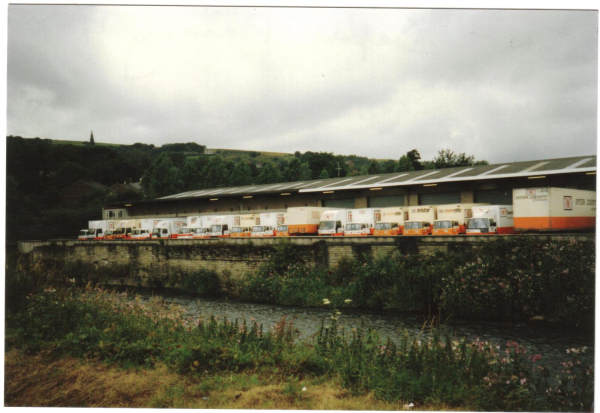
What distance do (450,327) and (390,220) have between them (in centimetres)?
1448

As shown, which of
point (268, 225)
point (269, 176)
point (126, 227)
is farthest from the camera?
point (269, 176)

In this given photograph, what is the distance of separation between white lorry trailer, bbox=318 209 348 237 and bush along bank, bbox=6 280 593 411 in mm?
20832

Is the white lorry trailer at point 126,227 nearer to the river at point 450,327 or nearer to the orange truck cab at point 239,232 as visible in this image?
the orange truck cab at point 239,232

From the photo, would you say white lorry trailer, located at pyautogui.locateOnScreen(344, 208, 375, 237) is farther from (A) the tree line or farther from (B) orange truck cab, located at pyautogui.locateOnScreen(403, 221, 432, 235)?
(A) the tree line

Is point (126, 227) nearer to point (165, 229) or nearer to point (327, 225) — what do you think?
point (165, 229)

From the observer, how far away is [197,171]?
71.1 m

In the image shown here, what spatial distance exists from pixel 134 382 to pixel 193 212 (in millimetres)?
39651

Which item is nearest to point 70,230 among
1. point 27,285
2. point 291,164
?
point 291,164

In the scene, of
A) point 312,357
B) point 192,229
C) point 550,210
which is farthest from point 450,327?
point 192,229

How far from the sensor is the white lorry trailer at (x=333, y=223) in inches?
1220

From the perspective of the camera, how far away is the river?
12.9 m

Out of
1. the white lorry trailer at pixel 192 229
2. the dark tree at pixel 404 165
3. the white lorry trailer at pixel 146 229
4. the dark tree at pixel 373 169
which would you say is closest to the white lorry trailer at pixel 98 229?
the white lorry trailer at pixel 146 229

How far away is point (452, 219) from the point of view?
26.6m

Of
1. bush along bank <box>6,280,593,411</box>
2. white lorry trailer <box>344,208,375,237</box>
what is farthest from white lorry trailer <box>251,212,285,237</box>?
bush along bank <box>6,280,593,411</box>
